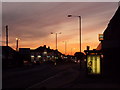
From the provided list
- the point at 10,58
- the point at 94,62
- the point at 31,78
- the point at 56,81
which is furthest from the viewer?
the point at 10,58

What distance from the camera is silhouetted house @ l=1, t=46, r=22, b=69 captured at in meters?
49.9

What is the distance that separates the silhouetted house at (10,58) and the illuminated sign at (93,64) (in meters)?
28.3

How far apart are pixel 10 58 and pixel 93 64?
115 feet

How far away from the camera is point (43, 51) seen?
487 ft

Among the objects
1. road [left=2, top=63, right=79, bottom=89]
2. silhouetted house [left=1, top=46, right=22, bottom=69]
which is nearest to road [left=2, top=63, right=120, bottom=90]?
road [left=2, top=63, right=79, bottom=89]

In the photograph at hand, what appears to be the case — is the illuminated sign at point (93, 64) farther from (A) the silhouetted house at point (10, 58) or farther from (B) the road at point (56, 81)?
(A) the silhouetted house at point (10, 58)

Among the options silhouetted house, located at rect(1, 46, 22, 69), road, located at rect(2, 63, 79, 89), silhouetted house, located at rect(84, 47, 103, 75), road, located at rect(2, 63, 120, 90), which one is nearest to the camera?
road, located at rect(2, 63, 120, 90)

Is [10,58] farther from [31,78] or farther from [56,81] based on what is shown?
[56,81]

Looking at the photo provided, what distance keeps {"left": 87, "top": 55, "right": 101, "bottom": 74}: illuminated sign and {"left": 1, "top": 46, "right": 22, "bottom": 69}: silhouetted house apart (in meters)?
28.3

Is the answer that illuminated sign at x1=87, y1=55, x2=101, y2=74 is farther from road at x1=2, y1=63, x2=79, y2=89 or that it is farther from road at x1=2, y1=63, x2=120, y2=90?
road at x1=2, y1=63, x2=79, y2=89

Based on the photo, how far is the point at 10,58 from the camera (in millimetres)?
55062

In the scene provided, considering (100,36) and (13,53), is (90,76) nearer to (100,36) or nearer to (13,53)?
(100,36)

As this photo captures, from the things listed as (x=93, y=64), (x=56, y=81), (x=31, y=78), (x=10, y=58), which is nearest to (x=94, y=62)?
(x=93, y=64)

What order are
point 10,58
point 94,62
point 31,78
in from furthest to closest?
point 10,58
point 31,78
point 94,62
